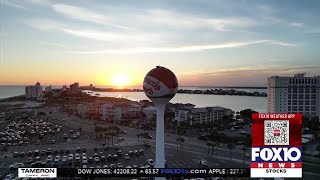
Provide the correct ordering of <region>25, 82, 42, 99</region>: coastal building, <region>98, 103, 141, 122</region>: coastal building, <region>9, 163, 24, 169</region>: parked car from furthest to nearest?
<region>25, 82, 42, 99</region>: coastal building < <region>98, 103, 141, 122</region>: coastal building < <region>9, 163, 24, 169</region>: parked car

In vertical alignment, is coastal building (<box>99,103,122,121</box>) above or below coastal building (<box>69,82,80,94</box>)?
below

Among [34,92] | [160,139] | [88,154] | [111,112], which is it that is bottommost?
[88,154]

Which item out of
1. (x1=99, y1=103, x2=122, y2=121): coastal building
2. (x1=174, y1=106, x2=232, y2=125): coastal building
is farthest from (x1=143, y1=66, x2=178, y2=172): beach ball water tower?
(x1=99, y1=103, x2=122, y2=121): coastal building

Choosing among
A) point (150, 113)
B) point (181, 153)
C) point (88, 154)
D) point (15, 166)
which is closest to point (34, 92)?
point (150, 113)

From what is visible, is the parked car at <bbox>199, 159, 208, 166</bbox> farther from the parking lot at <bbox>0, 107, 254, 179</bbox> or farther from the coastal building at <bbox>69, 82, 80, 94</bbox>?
the coastal building at <bbox>69, 82, 80, 94</bbox>

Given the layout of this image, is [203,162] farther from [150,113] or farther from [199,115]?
[150,113]

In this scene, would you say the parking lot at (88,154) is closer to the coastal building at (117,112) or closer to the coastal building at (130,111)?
the coastal building at (117,112)
